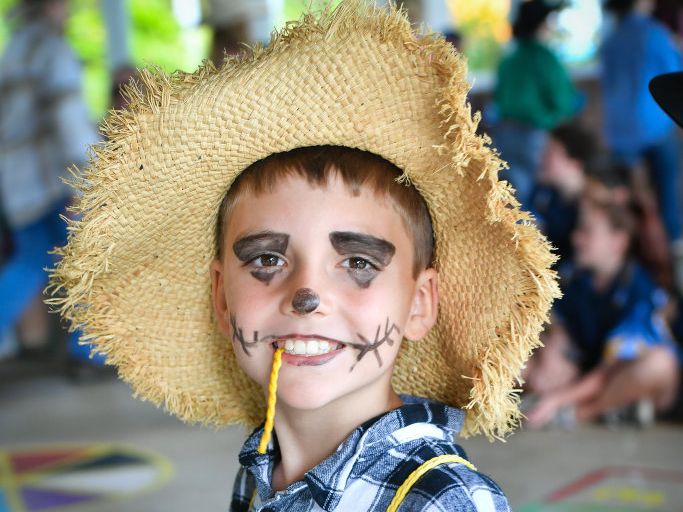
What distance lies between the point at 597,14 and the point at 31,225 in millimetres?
4798

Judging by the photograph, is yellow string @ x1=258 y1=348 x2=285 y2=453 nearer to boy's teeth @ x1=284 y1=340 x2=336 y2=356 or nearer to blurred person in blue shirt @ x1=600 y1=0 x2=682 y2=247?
boy's teeth @ x1=284 y1=340 x2=336 y2=356

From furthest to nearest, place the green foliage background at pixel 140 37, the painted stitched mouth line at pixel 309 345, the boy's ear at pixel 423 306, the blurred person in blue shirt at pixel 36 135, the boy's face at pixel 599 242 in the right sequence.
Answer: the green foliage background at pixel 140 37 < the blurred person in blue shirt at pixel 36 135 < the boy's face at pixel 599 242 < the boy's ear at pixel 423 306 < the painted stitched mouth line at pixel 309 345

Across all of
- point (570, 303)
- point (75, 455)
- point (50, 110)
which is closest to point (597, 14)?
point (570, 303)

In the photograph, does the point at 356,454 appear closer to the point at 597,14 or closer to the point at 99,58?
the point at 597,14

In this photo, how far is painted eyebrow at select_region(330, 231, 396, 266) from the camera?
56.2 inches

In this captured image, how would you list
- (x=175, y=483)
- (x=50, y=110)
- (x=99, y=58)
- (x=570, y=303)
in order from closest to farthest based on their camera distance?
(x=175, y=483), (x=570, y=303), (x=50, y=110), (x=99, y=58)

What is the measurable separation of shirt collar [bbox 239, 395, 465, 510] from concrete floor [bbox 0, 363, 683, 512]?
5.52ft

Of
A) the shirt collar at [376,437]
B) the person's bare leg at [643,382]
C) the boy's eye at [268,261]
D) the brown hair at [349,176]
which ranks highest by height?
the person's bare leg at [643,382]

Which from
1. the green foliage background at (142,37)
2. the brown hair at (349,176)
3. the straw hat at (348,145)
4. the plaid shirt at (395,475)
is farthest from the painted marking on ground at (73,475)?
the green foliage background at (142,37)

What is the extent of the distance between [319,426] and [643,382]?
8.80 ft

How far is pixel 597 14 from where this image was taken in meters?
7.49

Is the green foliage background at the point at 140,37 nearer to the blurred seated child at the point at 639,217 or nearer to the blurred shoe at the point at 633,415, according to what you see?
the blurred seated child at the point at 639,217

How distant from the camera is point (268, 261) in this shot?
1.47 meters

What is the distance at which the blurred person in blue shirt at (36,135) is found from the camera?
191 inches
